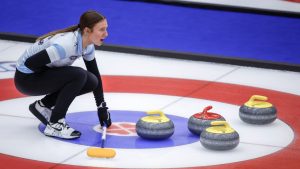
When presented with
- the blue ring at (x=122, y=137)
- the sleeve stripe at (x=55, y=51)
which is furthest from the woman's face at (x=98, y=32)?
the blue ring at (x=122, y=137)

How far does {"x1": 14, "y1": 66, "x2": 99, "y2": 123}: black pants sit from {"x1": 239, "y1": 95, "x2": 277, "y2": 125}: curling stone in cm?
140

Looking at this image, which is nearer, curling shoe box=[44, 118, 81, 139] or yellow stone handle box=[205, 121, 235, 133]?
yellow stone handle box=[205, 121, 235, 133]

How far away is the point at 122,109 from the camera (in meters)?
8.37

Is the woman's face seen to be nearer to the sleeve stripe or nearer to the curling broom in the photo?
the sleeve stripe

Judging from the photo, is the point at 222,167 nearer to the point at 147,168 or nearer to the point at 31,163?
the point at 147,168

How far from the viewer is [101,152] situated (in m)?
6.79

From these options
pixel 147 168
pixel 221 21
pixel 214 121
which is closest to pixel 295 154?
pixel 214 121

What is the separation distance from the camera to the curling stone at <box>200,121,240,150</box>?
22.7 ft

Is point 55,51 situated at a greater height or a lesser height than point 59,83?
greater

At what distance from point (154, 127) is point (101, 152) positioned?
57 cm

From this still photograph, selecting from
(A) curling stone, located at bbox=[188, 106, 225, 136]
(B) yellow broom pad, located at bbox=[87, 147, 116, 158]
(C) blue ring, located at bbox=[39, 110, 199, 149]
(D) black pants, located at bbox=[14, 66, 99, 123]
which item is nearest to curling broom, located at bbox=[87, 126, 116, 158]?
(B) yellow broom pad, located at bbox=[87, 147, 116, 158]

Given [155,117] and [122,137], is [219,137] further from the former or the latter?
[122,137]

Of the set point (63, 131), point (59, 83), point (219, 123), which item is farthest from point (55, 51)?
point (219, 123)

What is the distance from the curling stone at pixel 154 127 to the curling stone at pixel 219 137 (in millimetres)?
340
